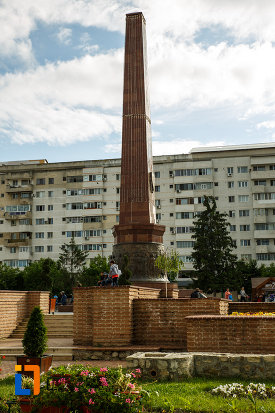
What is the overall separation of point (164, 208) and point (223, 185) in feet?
25.5

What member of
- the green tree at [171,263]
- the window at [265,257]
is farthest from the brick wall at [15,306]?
the window at [265,257]

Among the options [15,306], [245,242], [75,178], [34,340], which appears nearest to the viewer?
[34,340]

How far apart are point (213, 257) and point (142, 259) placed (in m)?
24.2

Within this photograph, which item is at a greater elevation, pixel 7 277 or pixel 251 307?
pixel 251 307

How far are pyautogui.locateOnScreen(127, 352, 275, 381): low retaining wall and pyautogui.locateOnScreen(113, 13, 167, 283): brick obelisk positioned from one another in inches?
378

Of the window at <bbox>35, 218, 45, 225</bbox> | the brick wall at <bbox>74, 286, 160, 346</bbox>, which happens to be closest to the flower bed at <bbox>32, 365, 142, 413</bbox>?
the brick wall at <bbox>74, 286, 160, 346</bbox>

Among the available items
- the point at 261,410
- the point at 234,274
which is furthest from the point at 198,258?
the point at 261,410

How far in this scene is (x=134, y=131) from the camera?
19.8 m

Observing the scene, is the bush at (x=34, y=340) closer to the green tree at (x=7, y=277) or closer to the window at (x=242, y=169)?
the green tree at (x=7, y=277)

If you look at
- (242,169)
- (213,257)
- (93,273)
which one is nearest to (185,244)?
(242,169)

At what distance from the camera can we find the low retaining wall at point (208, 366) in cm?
770

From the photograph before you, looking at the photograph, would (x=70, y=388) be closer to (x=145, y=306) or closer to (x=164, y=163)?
(x=145, y=306)

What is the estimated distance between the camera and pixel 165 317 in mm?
A: 11609

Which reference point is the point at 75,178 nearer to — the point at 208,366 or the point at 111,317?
the point at 111,317
